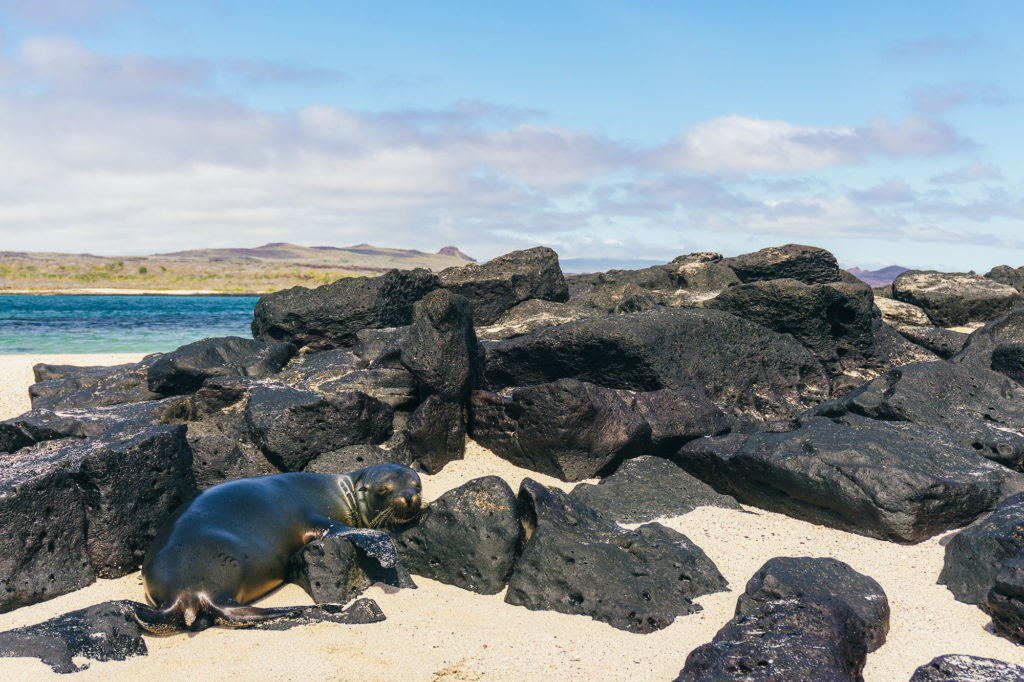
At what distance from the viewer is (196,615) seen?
15.1ft

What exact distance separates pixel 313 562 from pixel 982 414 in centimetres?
721

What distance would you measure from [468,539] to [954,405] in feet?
19.4

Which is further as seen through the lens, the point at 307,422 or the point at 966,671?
the point at 307,422

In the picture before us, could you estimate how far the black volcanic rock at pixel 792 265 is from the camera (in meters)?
15.3

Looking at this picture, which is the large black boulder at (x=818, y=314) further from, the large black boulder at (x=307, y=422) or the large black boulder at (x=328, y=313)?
the large black boulder at (x=307, y=422)

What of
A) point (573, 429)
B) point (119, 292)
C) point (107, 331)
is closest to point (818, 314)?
point (573, 429)

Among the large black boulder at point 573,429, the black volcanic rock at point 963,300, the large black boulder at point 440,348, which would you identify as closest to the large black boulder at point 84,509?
the large black boulder at point 440,348

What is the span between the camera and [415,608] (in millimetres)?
5070

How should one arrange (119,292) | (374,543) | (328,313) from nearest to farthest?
(374,543), (328,313), (119,292)

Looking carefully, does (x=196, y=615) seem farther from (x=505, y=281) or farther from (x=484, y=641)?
(x=505, y=281)

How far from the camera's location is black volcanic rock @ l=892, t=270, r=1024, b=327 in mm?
15992

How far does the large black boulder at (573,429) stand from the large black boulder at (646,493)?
0.23 m

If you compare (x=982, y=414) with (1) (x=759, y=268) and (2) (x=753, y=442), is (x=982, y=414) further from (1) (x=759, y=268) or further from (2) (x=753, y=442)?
(1) (x=759, y=268)

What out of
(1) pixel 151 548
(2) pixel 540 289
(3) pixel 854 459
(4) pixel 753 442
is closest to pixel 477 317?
(2) pixel 540 289
